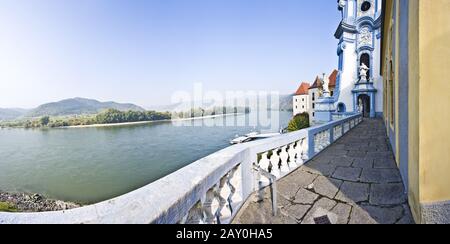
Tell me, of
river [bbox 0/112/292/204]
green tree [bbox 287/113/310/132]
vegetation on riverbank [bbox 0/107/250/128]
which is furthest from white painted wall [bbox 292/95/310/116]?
vegetation on riverbank [bbox 0/107/250/128]

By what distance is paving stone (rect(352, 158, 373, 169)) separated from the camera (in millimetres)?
3476

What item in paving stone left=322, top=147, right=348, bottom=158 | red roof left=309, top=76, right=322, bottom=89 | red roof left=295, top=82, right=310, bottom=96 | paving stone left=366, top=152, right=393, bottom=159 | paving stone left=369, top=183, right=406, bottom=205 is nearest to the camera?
paving stone left=369, top=183, right=406, bottom=205

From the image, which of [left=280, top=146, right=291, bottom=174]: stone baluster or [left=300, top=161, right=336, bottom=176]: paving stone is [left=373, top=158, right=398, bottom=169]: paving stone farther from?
[left=280, top=146, right=291, bottom=174]: stone baluster

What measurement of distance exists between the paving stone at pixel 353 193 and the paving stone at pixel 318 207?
0.17m

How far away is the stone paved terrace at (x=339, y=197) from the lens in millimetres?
1974

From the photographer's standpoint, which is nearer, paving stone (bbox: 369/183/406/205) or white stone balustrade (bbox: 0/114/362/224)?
white stone balustrade (bbox: 0/114/362/224)

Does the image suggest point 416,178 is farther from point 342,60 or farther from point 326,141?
point 342,60

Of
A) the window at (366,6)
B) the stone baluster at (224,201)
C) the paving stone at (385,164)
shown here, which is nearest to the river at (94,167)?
the stone baluster at (224,201)

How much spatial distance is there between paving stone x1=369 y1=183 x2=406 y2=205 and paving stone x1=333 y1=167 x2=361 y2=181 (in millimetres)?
331

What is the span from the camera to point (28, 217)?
3.29 feet

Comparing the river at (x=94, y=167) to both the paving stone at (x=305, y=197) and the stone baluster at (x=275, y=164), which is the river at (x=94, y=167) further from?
the paving stone at (x=305, y=197)

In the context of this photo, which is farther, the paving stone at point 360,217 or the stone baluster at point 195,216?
the paving stone at point 360,217

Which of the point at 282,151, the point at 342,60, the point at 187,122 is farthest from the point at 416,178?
the point at 187,122
